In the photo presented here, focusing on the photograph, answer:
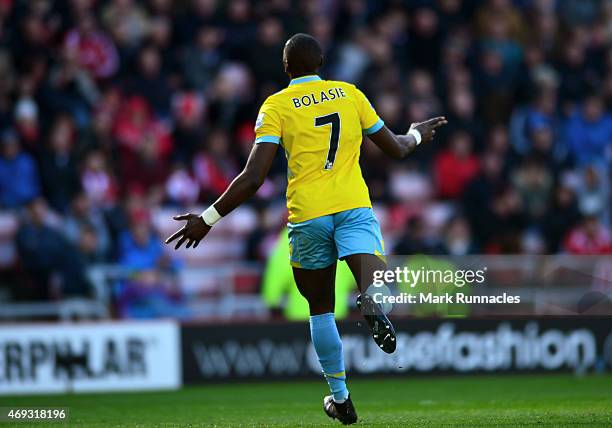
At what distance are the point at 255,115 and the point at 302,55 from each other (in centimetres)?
937

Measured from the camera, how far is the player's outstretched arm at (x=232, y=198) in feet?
26.2

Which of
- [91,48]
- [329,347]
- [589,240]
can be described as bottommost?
[329,347]

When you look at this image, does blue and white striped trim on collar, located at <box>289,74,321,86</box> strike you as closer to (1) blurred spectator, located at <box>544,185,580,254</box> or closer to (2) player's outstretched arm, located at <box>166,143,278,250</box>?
(2) player's outstretched arm, located at <box>166,143,278,250</box>

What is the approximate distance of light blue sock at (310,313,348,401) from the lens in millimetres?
8398

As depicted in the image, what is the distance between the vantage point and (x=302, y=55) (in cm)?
826

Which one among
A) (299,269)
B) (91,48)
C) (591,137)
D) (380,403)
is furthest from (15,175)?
(591,137)

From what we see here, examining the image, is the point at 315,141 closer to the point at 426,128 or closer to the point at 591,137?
the point at 426,128

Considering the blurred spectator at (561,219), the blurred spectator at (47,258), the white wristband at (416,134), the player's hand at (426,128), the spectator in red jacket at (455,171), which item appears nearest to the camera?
the white wristband at (416,134)

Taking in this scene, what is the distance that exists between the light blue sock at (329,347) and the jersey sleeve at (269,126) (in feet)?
4.16

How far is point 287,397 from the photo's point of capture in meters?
12.7

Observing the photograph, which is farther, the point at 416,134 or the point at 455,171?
A: the point at 455,171

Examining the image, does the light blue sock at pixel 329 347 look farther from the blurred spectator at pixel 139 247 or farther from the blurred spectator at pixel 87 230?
the blurred spectator at pixel 87 230

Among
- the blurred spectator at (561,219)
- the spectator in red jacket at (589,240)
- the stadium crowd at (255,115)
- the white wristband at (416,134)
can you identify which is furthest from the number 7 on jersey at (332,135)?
the blurred spectator at (561,219)

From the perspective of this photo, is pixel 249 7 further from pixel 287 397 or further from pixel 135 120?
pixel 287 397
